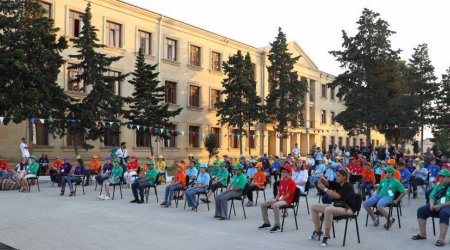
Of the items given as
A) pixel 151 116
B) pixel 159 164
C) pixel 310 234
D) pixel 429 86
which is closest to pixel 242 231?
pixel 310 234

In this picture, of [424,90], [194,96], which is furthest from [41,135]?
[424,90]

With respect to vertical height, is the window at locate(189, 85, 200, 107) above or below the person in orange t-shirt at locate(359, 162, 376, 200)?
above

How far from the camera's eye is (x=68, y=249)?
24.7 ft

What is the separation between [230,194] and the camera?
1130 cm

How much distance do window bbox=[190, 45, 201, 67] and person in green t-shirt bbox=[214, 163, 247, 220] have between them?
27888 millimetres

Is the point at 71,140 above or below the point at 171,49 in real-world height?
below

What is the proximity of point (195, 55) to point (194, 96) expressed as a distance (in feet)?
12.0

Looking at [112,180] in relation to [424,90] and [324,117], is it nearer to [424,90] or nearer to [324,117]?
[424,90]

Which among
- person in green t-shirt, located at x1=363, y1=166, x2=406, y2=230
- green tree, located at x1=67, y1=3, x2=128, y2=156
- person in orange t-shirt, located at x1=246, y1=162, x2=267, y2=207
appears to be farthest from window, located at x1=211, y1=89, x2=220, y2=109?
person in green t-shirt, located at x1=363, y1=166, x2=406, y2=230

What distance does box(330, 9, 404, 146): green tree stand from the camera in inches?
1452

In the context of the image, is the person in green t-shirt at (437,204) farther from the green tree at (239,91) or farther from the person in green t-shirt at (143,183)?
the green tree at (239,91)

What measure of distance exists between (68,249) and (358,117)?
108ft

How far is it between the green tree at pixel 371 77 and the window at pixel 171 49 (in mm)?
14740

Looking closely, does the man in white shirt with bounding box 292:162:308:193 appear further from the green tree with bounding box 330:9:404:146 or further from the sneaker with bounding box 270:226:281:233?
the green tree with bounding box 330:9:404:146
